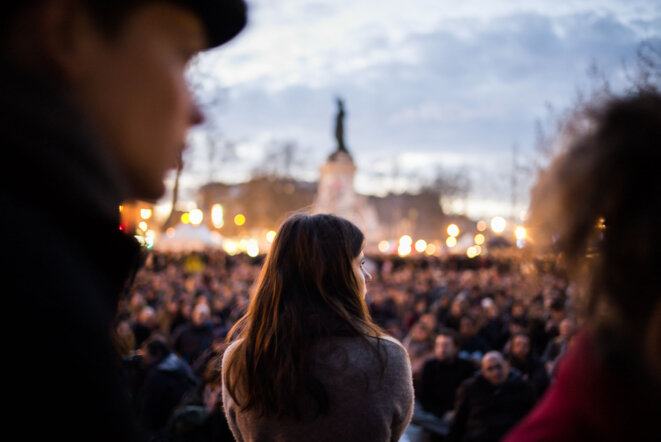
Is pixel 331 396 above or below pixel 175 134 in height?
below

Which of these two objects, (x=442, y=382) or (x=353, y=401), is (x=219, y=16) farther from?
(x=442, y=382)

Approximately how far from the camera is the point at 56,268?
0.70 metres

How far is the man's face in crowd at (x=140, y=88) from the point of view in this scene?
2.67 ft

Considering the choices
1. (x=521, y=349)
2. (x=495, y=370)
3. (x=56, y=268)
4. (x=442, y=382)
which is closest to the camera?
(x=56, y=268)

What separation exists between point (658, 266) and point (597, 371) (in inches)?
7.4

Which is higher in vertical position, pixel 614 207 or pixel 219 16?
pixel 219 16

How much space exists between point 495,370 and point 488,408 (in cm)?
36

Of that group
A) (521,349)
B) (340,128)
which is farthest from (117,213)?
(340,128)

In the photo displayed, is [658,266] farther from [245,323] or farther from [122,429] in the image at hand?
[245,323]

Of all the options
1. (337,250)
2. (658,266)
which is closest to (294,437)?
(337,250)

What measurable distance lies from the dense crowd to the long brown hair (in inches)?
17.2

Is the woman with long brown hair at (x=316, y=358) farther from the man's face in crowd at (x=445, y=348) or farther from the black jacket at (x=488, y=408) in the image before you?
the man's face in crowd at (x=445, y=348)

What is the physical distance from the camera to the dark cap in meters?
0.98

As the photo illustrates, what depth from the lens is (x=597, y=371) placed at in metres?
0.91
